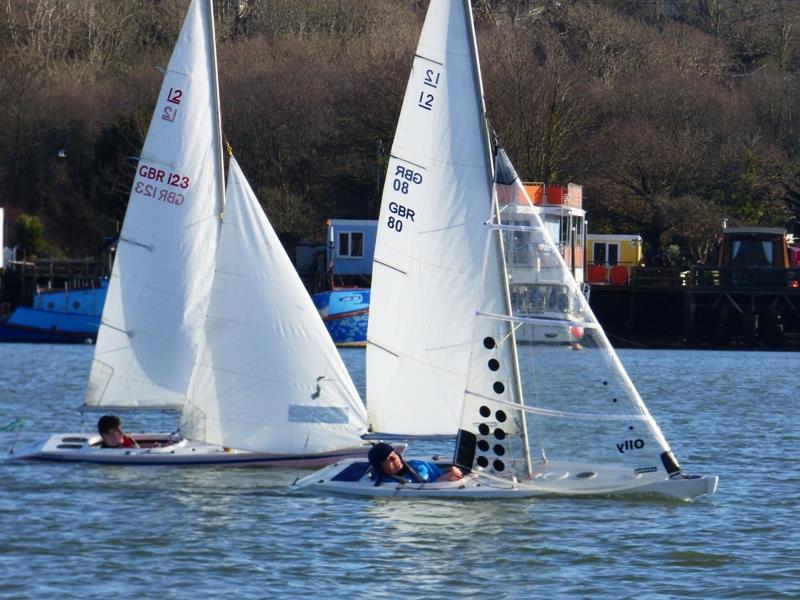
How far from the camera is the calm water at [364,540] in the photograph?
15.5 metres

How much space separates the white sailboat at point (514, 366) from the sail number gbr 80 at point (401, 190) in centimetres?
14

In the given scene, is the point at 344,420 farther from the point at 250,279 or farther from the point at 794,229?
the point at 794,229

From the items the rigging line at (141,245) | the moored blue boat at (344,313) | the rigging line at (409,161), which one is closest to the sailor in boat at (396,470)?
the rigging line at (409,161)

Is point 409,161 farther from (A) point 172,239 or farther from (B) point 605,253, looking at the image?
(B) point 605,253

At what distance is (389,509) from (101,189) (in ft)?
170

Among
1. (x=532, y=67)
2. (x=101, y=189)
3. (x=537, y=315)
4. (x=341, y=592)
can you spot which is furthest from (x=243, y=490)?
(x=532, y=67)

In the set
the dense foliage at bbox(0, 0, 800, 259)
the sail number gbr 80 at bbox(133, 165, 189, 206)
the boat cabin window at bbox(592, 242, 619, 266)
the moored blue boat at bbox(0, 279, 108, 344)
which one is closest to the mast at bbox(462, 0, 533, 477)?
the sail number gbr 80 at bbox(133, 165, 189, 206)

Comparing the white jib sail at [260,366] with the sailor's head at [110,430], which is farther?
the sailor's head at [110,430]

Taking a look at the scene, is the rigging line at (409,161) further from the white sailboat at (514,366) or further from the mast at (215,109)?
the mast at (215,109)

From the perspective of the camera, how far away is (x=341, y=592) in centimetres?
1508

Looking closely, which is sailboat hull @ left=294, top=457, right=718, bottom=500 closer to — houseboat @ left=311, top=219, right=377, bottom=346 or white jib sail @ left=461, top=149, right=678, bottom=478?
white jib sail @ left=461, top=149, right=678, bottom=478

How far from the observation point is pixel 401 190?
65.8ft

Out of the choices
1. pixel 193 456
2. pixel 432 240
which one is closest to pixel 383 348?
pixel 432 240

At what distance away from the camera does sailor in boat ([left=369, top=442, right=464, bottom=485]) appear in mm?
18906
